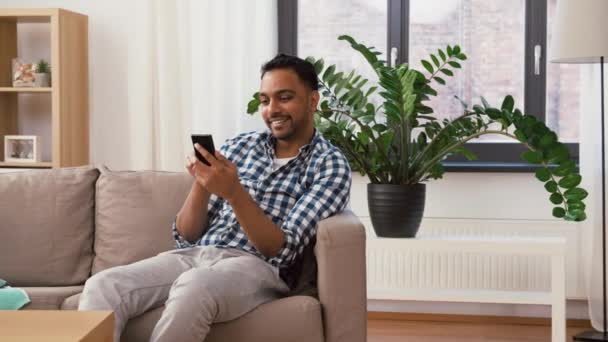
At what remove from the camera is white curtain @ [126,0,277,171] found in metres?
4.22

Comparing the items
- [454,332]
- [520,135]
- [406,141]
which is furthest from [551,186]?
[454,332]

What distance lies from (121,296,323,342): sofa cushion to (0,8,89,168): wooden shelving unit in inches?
76.4

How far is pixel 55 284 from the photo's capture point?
9.47 ft

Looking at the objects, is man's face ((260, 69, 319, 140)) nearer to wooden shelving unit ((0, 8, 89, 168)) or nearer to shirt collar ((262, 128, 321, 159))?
shirt collar ((262, 128, 321, 159))

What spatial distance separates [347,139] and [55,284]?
1.30 metres

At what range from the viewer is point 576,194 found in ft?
11.0

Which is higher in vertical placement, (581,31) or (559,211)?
(581,31)

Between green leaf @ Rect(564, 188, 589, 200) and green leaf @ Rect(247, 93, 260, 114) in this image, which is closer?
green leaf @ Rect(564, 188, 589, 200)

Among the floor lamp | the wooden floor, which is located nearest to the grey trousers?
the wooden floor

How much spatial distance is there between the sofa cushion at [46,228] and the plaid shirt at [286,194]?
16.0 inches

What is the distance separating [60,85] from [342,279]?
222cm

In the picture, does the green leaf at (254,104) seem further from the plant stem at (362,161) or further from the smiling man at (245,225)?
the smiling man at (245,225)

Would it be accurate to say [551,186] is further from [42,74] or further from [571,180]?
[42,74]

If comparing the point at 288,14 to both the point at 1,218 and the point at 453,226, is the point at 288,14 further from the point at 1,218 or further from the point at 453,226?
the point at 1,218
